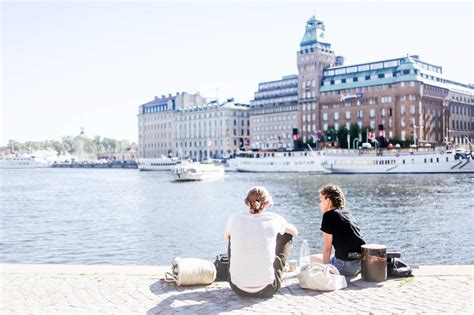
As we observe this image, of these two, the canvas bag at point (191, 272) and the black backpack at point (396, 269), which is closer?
the canvas bag at point (191, 272)

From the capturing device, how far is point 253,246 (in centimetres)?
935

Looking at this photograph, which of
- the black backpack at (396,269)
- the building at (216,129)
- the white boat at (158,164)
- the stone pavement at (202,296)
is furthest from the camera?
the building at (216,129)

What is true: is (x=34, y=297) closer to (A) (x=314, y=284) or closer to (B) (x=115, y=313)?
(B) (x=115, y=313)

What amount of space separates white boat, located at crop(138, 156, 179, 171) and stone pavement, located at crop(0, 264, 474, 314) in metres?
152

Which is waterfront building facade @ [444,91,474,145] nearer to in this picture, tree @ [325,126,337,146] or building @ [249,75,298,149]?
tree @ [325,126,337,146]

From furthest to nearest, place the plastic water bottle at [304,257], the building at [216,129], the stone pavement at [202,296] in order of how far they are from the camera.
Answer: the building at [216,129] < the plastic water bottle at [304,257] < the stone pavement at [202,296]

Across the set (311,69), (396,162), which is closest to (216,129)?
(311,69)

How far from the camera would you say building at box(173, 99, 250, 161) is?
18512 centimetres

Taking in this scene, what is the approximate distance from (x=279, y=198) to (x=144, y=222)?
19171mm

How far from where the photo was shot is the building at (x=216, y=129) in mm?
185125

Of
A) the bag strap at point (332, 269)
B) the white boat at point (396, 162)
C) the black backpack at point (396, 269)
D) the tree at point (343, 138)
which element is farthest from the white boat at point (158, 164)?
the bag strap at point (332, 269)

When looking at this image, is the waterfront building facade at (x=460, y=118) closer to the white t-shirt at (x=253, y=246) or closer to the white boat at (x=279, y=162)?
the white boat at (x=279, y=162)

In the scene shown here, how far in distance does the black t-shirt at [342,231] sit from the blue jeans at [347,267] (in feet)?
0.36

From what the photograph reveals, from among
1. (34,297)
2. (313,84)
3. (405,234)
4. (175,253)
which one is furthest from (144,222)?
(313,84)
